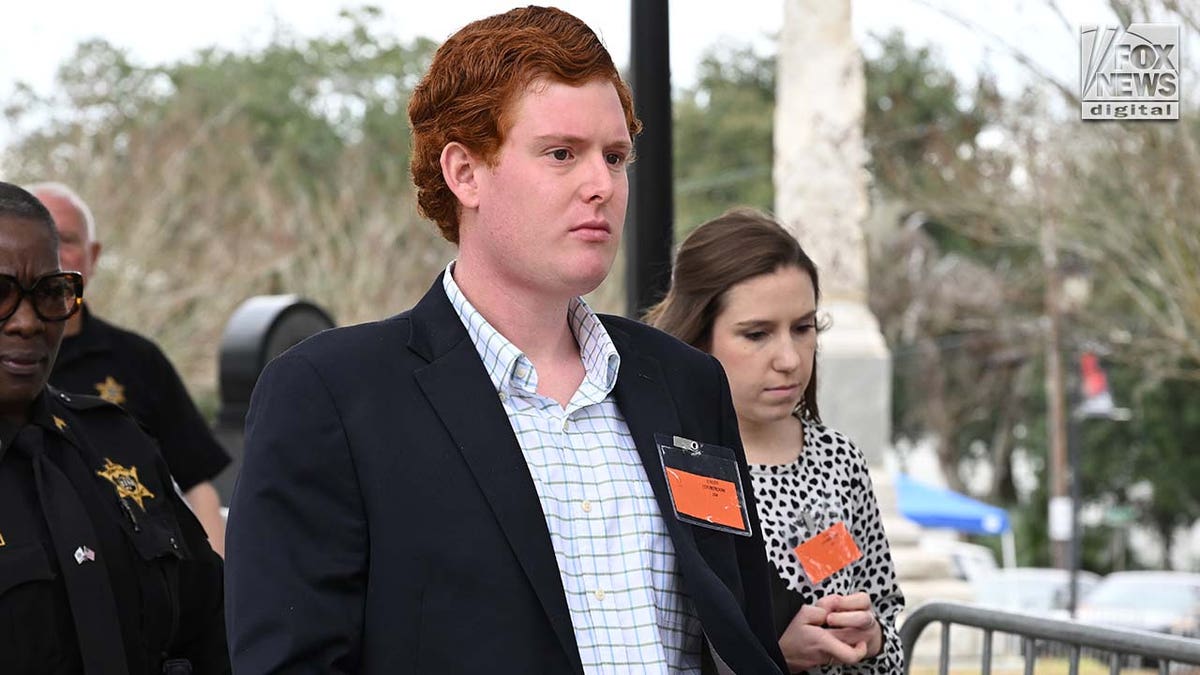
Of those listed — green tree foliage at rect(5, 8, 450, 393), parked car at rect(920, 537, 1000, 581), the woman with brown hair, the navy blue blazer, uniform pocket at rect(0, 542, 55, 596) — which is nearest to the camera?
the navy blue blazer

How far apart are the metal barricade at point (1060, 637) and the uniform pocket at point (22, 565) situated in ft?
7.56

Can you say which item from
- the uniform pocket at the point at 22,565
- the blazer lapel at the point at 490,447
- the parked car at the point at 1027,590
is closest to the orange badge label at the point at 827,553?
the blazer lapel at the point at 490,447

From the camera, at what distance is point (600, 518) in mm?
2150

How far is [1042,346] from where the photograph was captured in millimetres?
31828

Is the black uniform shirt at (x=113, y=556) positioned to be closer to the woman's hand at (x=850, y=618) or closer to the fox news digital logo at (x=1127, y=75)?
the woman's hand at (x=850, y=618)

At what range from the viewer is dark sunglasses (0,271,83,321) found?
2877mm

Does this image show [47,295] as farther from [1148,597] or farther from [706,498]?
[1148,597]

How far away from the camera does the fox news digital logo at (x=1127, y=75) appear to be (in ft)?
13.7

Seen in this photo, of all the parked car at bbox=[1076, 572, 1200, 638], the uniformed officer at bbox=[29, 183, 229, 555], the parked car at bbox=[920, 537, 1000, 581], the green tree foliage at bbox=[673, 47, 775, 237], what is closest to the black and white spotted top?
the uniformed officer at bbox=[29, 183, 229, 555]

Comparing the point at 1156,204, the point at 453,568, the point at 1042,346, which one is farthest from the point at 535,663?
the point at 1042,346

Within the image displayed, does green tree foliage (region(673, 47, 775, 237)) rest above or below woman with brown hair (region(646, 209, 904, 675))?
above

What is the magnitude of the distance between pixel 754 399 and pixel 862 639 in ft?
1.80

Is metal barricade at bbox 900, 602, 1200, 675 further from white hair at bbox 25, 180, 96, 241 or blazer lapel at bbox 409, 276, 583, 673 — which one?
white hair at bbox 25, 180, 96, 241

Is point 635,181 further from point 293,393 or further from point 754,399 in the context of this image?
point 293,393
